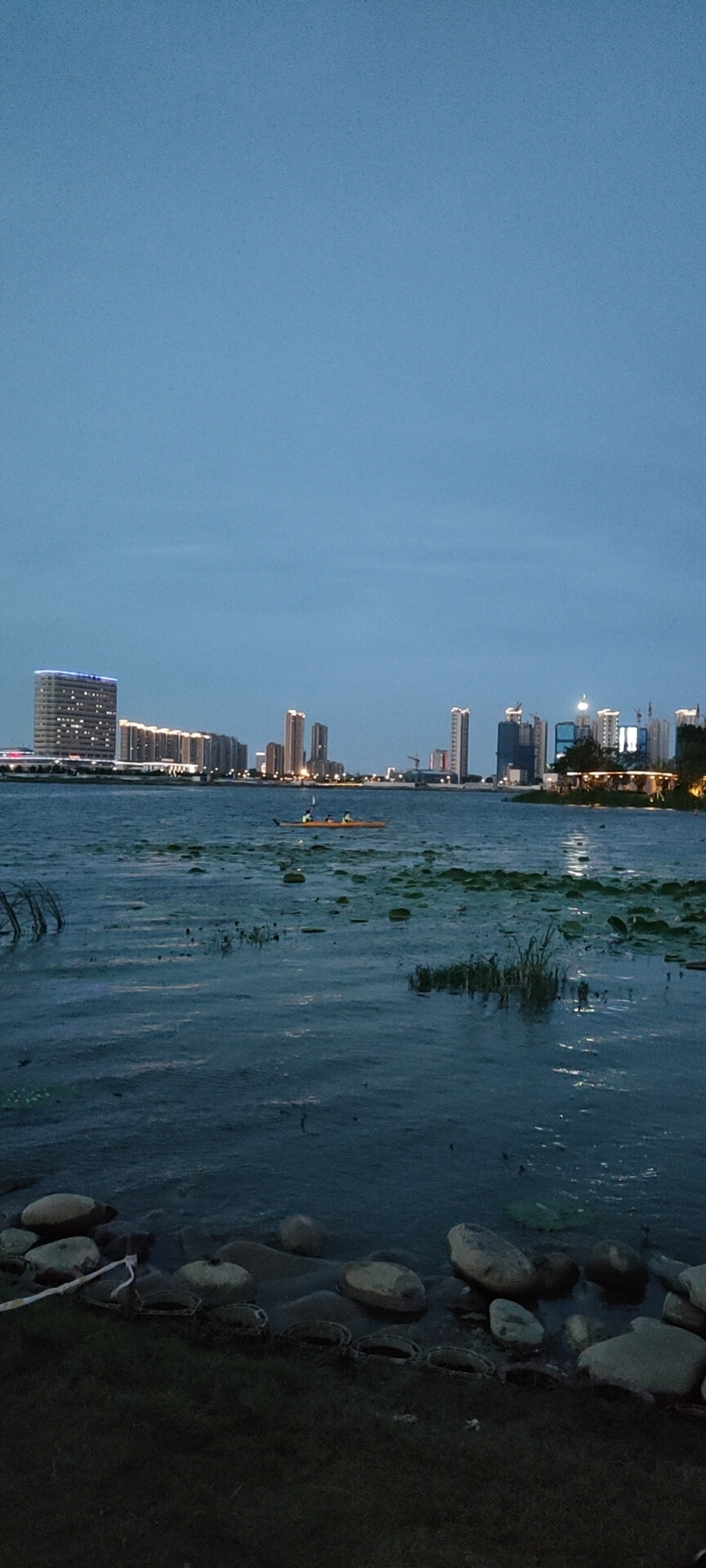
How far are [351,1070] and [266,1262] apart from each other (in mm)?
5381

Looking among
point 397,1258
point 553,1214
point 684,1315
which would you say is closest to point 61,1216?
point 397,1258

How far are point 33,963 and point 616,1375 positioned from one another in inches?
597

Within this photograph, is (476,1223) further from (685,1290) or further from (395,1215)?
(685,1290)

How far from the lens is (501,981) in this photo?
1708cm

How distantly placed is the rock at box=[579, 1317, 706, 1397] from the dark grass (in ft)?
0.71

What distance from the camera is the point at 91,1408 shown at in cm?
504

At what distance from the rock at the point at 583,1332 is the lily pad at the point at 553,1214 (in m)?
1.87

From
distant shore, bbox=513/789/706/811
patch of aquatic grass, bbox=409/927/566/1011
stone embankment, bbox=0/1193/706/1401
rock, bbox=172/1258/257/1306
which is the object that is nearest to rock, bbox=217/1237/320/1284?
stone embankment, bbox=0/1193/706/1401

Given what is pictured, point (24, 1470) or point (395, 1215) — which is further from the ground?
point (24, 1470)

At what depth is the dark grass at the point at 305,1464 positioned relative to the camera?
412 cm

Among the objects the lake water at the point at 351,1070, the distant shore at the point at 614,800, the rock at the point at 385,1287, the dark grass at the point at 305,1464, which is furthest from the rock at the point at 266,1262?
the distant shore at the point at 614,800

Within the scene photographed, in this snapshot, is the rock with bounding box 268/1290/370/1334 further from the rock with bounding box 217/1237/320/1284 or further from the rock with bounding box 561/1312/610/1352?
the rock with bounding box 561/1312/610/1352

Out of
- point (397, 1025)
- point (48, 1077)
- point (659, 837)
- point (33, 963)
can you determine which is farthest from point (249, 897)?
point (659, 837)

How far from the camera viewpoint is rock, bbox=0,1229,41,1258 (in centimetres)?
714
